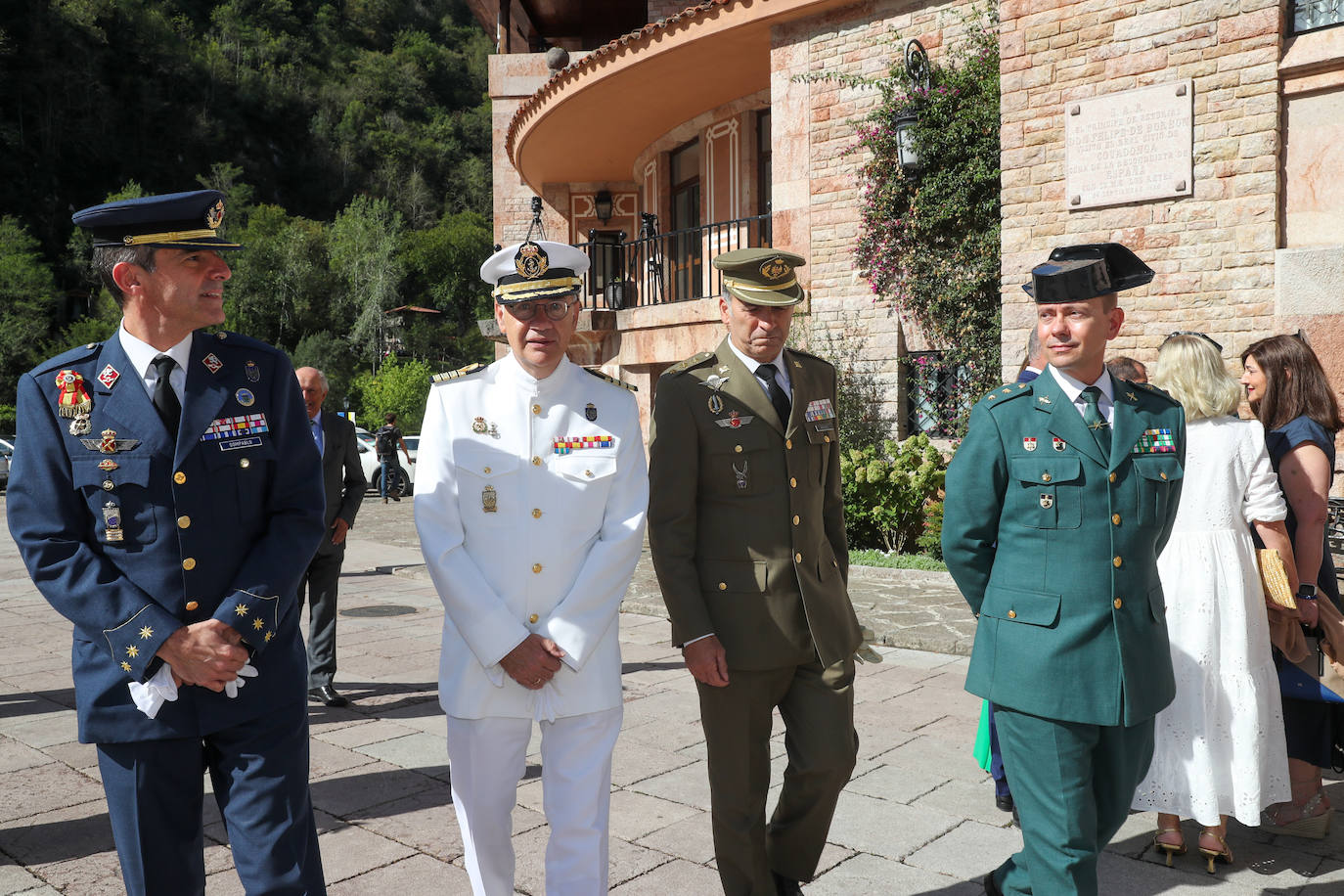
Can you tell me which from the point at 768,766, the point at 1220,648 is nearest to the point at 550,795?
the point at 768,766

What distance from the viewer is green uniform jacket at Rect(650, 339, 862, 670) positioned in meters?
3.13

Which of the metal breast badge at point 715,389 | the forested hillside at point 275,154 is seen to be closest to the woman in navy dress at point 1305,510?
the metal breast badge at point 715,389

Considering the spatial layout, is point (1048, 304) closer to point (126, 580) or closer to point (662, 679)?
point (126, 580)

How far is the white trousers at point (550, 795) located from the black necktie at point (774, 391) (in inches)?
42.9

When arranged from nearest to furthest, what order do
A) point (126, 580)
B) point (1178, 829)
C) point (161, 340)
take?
1. point (126, 580)
2. point (161, 340)
3. point (1178, 829)

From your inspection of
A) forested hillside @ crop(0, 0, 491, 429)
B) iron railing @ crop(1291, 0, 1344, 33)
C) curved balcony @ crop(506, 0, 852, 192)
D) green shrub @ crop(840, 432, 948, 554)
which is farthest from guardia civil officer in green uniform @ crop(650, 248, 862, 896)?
forested hillside @ crop(0, 0, 491, 429)

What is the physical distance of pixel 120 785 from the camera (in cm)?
242

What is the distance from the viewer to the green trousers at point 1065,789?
2.74 metres

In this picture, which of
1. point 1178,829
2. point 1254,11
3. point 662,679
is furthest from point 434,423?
point 1254,11

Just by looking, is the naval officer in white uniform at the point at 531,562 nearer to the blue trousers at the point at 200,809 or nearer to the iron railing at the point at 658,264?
the blue trousers at the point at 200,809

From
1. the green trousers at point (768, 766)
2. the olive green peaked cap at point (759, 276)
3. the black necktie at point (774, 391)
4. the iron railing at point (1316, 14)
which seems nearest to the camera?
the green trousers at point (768, 766)

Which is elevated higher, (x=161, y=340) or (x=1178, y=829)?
(x=161, y=340)

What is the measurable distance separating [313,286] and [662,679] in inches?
1862

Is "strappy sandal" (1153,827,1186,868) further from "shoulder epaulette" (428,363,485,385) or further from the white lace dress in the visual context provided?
"shoulder epaulette" (428,363,485,385)
